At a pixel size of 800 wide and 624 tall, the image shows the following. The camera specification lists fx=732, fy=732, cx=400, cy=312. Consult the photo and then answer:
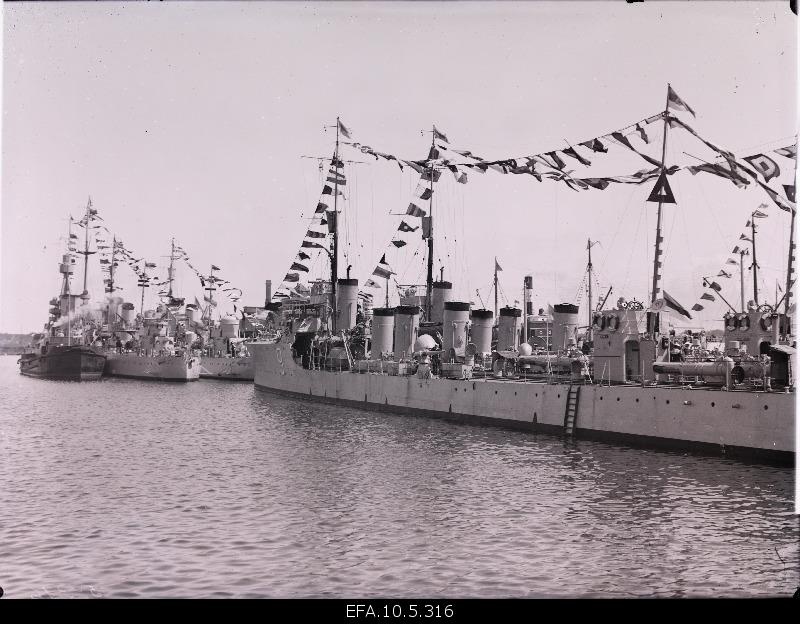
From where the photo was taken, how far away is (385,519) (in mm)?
14227

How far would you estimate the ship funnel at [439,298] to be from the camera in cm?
4793

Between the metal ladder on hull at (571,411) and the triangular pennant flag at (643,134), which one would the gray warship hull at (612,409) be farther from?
the triangular pennant flag at (643,134)

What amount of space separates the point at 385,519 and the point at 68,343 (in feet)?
251

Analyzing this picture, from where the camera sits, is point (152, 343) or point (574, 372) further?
point (152, 343)

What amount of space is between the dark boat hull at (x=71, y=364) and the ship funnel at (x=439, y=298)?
4151 cm

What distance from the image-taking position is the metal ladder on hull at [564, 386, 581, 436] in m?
27.2

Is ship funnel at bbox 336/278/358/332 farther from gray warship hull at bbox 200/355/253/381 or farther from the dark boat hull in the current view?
the dark boat hull

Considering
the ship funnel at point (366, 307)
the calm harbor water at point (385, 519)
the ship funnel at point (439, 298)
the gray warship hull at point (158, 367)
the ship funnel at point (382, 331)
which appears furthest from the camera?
the gray warship hull at point (158, 367)

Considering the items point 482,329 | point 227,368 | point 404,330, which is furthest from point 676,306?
point 227,368

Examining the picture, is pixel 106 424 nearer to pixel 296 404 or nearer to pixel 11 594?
pixel 296 404

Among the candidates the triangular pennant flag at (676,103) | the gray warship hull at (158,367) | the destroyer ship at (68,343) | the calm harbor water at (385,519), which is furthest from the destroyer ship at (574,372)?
the destroyer ship at (68,343)

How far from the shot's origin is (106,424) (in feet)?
104

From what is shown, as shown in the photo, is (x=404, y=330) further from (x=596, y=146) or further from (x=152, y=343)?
(x=152, y=343)
